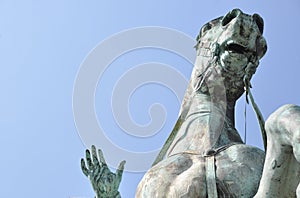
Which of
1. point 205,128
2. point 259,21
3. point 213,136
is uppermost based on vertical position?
point 259,21

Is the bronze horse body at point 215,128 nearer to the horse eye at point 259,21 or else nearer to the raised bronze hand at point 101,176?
the horse eye at point 259,21

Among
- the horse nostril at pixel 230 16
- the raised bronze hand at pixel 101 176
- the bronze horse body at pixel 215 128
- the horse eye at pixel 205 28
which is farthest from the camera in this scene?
the horse eye at pixel 205 28

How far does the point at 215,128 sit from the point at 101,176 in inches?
47.3

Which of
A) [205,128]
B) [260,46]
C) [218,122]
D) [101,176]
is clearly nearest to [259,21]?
[260,46]

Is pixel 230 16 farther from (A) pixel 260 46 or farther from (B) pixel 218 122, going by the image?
(B) pixel 218 122

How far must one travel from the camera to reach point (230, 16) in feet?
27.5

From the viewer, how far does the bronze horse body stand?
7.36 meters

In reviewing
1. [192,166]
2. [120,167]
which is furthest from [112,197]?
[192,166]

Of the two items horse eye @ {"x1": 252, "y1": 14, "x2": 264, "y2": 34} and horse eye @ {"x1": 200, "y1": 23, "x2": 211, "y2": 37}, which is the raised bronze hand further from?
horse eye @ {"x1": 252, "y1": 14, "x2": 264, "y2": 34}

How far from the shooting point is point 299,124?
5594 millimetres

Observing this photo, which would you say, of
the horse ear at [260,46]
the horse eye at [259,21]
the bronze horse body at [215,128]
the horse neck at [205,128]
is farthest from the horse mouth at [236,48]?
the horse neck at [205,128]

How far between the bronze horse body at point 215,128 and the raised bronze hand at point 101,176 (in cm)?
32

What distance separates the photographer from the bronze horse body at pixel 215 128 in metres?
7.36

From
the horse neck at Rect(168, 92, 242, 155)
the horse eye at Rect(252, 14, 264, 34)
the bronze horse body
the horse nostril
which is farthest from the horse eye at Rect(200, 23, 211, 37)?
the horse neck at Rect(168, 92, 242, 155)
